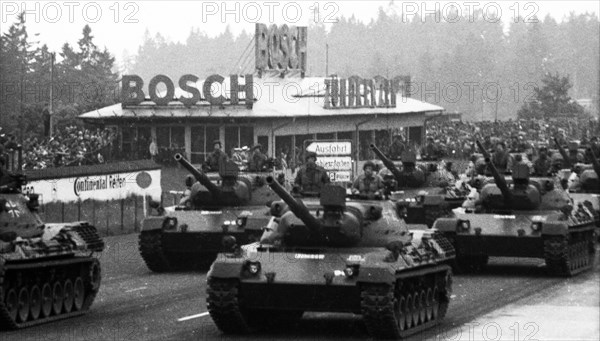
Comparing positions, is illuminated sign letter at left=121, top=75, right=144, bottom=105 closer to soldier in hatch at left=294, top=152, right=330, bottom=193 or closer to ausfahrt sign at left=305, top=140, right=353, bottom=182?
ausfahrt sign at left=305, top=140, right=353, bottom=182

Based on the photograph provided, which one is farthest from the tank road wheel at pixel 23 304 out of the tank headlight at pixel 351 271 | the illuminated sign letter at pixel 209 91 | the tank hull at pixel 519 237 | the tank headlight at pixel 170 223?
the illuminated sign letter at pixel 209 91

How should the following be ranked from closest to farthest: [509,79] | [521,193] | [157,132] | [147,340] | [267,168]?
[147,340]
[521,193]
[267,168]
[157,132]
[509,79]

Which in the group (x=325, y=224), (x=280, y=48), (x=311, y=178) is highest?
(x=280, y=48)

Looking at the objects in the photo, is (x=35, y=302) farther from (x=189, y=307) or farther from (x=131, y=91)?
(x=131, y=91)

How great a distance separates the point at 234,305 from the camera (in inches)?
854

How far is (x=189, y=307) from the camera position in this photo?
2553 cm

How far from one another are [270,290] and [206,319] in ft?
7.98

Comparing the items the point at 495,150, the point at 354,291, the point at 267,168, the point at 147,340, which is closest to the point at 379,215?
the point at 354,291

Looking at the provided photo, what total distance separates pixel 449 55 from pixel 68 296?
11249 centimetres

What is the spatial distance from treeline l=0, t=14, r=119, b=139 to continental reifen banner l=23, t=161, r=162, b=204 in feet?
5.19

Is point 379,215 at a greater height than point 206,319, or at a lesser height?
greater

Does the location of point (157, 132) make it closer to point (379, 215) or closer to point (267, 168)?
point (267, 168)

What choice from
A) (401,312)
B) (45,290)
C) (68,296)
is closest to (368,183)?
(401,312)

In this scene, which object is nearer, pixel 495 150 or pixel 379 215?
pixel 379 215
